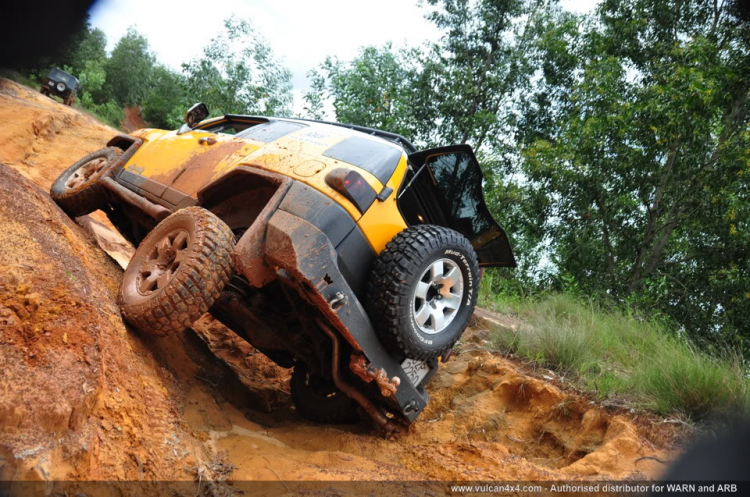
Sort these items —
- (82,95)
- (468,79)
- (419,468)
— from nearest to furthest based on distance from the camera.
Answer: (419,468) → (468,79) → (82,95)

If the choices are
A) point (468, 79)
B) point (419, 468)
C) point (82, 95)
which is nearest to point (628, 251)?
point (468, 79)

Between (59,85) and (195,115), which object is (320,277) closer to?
(195,115)

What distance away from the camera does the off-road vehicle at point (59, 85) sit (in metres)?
17.3

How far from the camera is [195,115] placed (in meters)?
5.27

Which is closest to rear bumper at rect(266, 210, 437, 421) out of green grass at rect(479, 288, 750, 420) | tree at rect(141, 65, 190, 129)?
green grass at rect(479, 288, 750, 420)

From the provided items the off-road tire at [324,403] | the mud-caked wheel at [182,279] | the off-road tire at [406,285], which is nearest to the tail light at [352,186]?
the off-road tire at [406,285]

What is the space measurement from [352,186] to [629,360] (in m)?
3.41

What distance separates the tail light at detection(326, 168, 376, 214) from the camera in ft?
11.0

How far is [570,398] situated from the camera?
4379 millimetres

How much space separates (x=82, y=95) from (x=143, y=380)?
24124 mm

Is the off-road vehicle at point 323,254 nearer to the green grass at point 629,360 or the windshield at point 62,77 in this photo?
the green grass at point 629,360

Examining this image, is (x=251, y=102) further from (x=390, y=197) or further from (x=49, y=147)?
(x=390, y=197)

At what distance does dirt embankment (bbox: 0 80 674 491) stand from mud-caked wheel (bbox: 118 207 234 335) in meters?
0.15

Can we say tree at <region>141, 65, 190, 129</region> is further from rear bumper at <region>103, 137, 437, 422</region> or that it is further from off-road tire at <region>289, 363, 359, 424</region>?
rear bumper at <region>103, 137, 437, 422</region>
